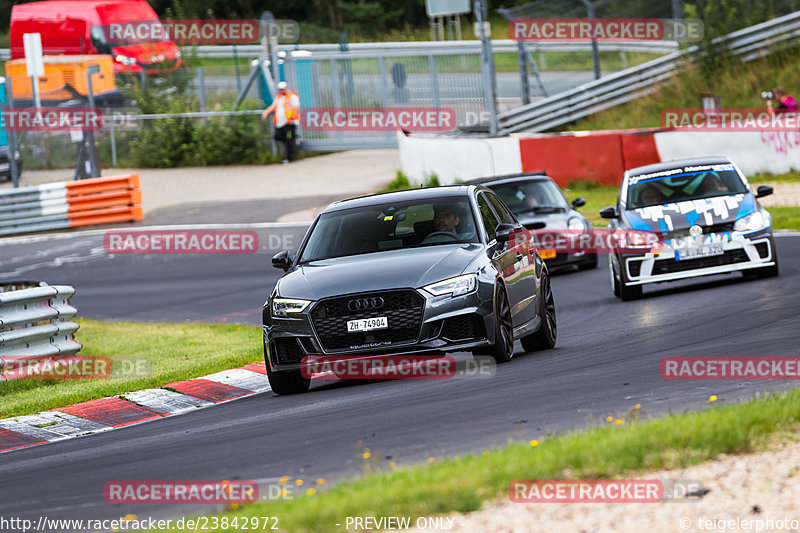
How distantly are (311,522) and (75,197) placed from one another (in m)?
26.0

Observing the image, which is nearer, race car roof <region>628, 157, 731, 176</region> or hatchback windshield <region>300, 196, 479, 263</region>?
hatchback windshield <region>300, 196, 479, 263</region>

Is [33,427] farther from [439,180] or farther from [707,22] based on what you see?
[707,22]

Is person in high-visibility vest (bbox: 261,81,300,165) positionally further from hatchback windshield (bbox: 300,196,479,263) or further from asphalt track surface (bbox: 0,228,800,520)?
hatchback windshield (bbox: 300,196,479,263)

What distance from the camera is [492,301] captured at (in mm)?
10984

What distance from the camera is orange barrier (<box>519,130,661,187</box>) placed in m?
28.8

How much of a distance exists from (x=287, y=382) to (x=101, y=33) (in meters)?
31.1

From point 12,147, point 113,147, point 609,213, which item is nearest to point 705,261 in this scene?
point 609,213

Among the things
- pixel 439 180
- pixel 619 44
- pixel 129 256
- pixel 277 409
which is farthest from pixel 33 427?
pixel 619 44

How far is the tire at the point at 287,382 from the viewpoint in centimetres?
1141
